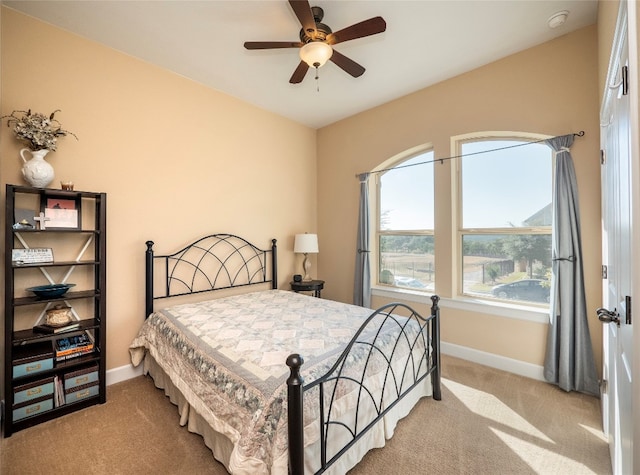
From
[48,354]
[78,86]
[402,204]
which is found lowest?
[48,354]

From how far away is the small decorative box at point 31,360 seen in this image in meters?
1.91

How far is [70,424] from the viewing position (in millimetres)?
1991

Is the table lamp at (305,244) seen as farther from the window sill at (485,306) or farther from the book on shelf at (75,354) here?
the book on shelf at (75,354)

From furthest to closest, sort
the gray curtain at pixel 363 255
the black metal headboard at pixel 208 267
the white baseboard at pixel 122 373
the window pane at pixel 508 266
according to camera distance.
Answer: the gray curtain at pixel 363 255
the black metal headboard at pixel 208 267
the window pane at pixel 508 266
the white baseboard at pixel 122 373

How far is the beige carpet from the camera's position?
162cm

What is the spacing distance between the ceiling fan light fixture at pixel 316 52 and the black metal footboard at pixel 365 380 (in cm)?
176

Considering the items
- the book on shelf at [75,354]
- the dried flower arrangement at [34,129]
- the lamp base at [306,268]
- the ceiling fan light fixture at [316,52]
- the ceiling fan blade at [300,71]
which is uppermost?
the ceiling fan blade at [300,71]

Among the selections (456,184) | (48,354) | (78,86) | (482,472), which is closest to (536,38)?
(456,184)

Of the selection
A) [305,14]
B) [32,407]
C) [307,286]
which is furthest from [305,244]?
[32,407]

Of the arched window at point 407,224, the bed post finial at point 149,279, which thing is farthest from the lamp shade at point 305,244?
the bed post finial at point 149,279

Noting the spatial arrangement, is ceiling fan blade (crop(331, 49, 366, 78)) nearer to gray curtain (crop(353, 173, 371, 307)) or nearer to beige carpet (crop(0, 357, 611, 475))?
gray curtain (crop(353, 173, 371, 307))

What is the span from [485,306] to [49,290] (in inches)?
144

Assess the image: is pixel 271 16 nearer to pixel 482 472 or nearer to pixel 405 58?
pixel 405 58

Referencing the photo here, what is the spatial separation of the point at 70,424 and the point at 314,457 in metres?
1.87
